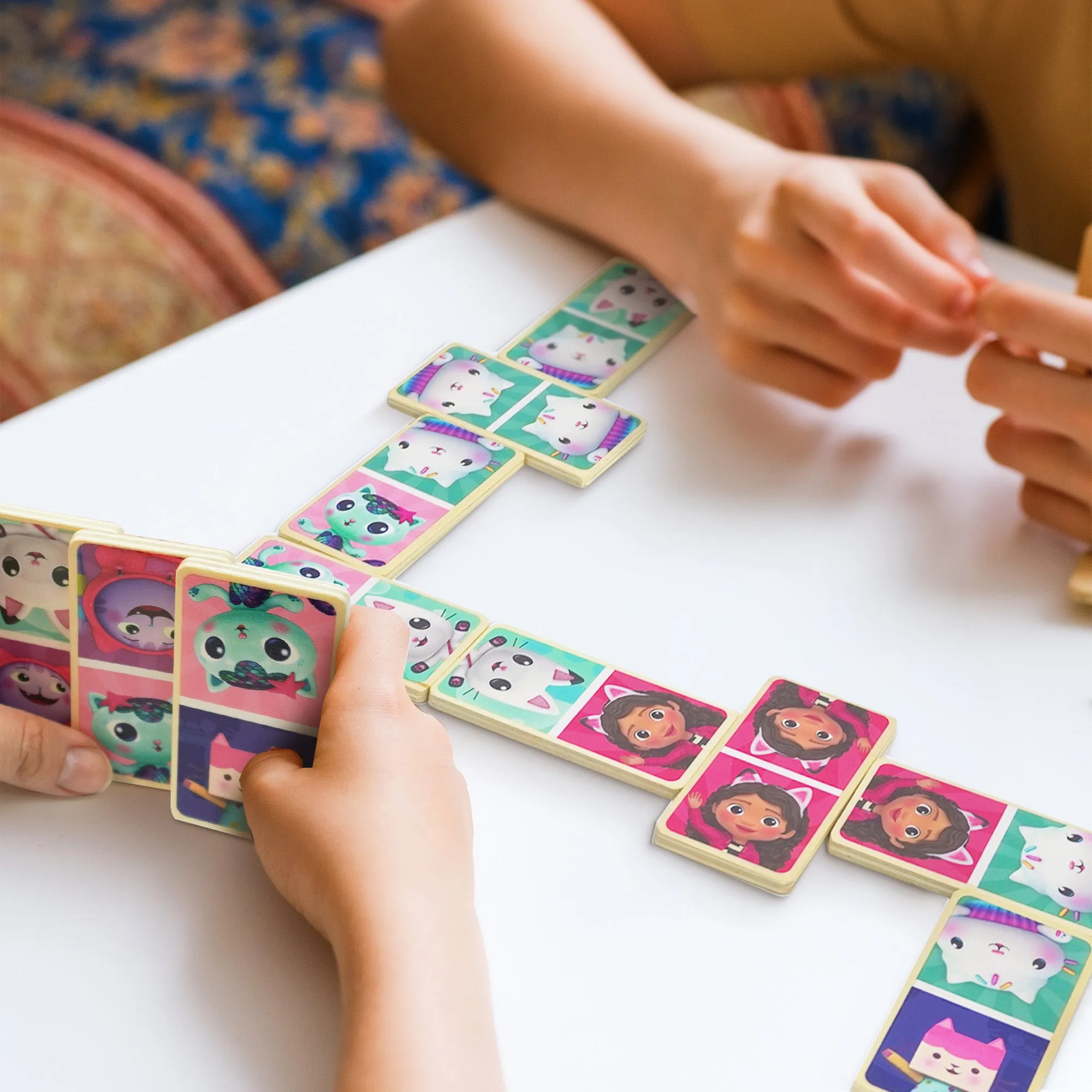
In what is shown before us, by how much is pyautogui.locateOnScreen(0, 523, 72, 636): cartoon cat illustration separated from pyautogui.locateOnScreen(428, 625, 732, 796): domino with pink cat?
A: 20 centimetres

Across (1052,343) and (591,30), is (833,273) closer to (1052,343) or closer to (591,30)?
(1052,343)

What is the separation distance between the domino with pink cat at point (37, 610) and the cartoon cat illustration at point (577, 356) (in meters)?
0.39

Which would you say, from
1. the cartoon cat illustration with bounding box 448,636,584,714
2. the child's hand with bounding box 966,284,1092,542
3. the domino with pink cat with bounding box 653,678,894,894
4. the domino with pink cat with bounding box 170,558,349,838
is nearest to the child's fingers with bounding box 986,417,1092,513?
the child's hand with bounding box 966,284,1092,542

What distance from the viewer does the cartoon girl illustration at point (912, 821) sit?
0.64 metres

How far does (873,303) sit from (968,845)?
0.42 m

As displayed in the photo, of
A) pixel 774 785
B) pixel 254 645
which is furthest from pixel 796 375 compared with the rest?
pixel 254 645

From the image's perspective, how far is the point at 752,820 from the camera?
2.12 feet

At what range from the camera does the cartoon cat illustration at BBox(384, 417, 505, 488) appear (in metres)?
0.84

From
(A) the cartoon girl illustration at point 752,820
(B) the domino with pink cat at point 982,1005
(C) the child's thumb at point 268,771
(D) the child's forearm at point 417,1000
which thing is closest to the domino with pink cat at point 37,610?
(C) the child's thumb at point 268,771

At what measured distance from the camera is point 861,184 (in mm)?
953

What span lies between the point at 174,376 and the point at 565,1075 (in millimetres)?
554

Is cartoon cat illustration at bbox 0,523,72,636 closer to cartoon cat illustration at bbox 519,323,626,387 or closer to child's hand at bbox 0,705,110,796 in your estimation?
child's hand at bbox 0,705,110,796

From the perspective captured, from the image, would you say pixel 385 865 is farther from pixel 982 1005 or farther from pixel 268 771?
pixel 982 1005

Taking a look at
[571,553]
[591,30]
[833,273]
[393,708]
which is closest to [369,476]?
[571,553]
